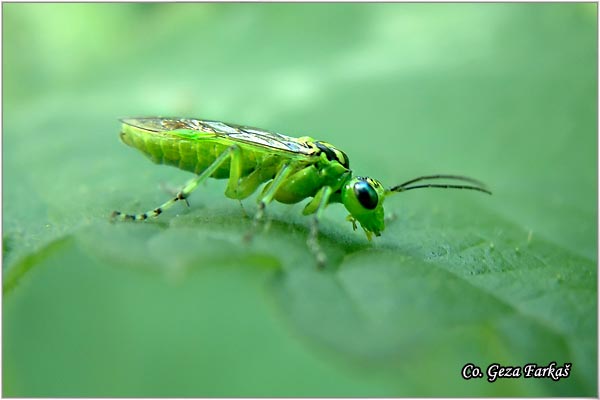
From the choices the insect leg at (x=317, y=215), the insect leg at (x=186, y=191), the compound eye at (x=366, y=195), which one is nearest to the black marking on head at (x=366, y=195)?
the compound eye at (x=366, y=195)

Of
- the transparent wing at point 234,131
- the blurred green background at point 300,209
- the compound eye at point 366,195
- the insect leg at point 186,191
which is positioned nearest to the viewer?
the blurred green background at point 300,209

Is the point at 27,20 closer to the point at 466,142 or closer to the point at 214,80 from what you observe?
the point at 214,80

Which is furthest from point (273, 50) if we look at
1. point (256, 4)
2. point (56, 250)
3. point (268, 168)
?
point (56, 250)

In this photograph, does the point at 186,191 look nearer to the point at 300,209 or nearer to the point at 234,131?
the point at 234,131

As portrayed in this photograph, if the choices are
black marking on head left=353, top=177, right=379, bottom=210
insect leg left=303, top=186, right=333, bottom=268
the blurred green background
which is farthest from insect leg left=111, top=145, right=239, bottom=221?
black marking on head left=353, top=177, right=379, bottom=210

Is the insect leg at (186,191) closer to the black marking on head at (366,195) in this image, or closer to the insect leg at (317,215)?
the insect leg at (317,215)

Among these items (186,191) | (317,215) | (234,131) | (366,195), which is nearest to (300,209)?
(366,195)

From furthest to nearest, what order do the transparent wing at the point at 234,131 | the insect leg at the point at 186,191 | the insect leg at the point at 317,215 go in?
1. the transparent wing at the point at 234,131
2. the insect leg at the point at 186,191
3. the insect leg at the point at 317,215
